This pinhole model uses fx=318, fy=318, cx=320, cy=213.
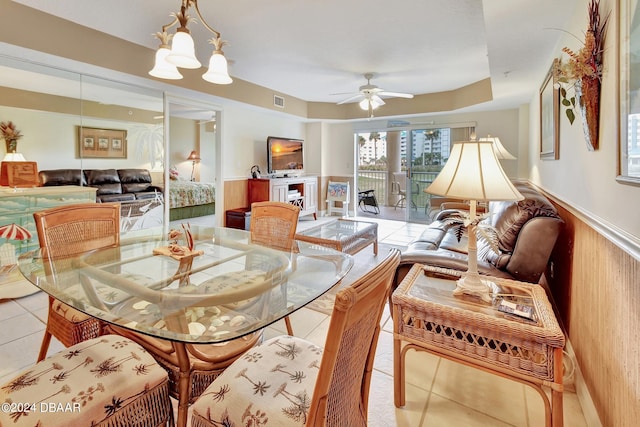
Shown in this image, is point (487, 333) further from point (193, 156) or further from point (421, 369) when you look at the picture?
point (193, 156)

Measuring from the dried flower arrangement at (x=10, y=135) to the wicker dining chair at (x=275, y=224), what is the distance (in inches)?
105

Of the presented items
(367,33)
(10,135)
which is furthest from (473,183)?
(10,135)

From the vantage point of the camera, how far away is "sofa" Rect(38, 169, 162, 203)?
145 inches

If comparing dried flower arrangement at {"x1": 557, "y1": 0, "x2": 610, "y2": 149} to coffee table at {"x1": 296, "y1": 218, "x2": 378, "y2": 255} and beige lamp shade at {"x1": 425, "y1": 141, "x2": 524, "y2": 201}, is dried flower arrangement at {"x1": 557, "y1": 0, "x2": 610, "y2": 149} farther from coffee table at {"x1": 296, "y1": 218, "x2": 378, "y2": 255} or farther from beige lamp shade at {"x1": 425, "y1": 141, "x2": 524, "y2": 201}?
coffee table at {"x1": 296, "y1": 218, "x2": 378, "y2": 255}

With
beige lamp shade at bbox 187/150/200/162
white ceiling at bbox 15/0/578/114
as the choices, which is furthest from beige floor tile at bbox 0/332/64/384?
beige lamp shade at bbox 187/150/200/162

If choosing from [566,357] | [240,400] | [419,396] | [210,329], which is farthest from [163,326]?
[566,357]

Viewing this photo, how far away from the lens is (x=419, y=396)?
168 centimetres

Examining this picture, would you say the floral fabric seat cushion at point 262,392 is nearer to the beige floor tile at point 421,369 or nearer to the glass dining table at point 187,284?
the glass dining table at point 187,284

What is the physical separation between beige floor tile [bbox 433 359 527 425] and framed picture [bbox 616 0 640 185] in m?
1.18

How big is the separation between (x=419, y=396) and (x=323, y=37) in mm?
3354

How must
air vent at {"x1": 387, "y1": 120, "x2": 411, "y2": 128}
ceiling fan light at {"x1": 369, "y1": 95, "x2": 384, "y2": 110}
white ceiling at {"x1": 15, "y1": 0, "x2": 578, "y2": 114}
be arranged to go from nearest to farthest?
1. white ceiling at {"x1": 15, "y1": 0, "x2": 578, "y2": 114}
2. ceiling fan light at {"x1": 369, "y1": 95, "x2": 384, "y2": 110}
3. air vent at {"x1": 387, "y1": 120, "x2": 411, "y2": 128}

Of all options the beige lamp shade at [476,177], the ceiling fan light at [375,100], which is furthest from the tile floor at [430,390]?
the ceiling fan light at [375,100]

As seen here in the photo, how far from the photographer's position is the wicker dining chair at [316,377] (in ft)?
2.53

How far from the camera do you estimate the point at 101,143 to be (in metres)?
3.92
